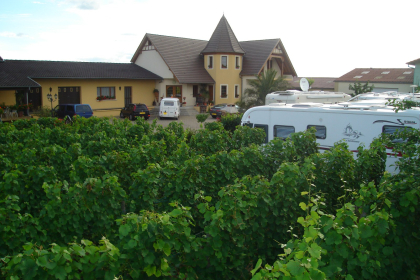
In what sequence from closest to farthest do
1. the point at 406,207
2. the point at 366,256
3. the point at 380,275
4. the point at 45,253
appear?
the point at 45,253, the point at 366,256, the point at 380,275, the point at 406,207

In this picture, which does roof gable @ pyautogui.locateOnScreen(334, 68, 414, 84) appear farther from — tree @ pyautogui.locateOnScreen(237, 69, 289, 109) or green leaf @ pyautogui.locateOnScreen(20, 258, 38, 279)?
green leaf @ pyautogui.locateOnScreen(20, 258, 38, 279)

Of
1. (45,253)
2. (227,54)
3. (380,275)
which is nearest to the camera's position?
(45,253)

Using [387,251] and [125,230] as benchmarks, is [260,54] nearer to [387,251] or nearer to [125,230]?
[387,251]

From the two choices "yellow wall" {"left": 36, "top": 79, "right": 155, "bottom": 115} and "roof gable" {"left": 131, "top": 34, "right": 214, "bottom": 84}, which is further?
"roof gable" {"left": 131, "top": 34, "right": 214, "bottom": 84}

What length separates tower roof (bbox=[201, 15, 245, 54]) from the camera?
39219mm

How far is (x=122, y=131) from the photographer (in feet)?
41.5

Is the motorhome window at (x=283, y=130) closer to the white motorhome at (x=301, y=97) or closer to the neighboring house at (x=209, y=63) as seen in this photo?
the white motorhome at (x=301, y=97)

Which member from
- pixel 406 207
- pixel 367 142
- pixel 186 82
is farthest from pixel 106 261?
pixel 186 82

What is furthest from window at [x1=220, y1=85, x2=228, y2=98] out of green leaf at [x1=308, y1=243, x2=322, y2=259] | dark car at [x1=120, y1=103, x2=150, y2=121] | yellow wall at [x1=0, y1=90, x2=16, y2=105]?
green leaf at [x1=308, y1=243, x2=322, y2=259]

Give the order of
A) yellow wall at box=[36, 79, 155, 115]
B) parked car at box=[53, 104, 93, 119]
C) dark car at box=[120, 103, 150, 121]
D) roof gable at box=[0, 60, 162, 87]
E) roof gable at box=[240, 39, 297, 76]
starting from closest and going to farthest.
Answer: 1. parked car at box=[53, 104, 93, 119]
2. roof gable at box=[0, 60, 162, 87]
3. dark car at box=[120, 103, 150, 121]
4. yellow wall at box=[36, 79, 155, 115]
5. roof gable at box=[240, 39, 297, 76]

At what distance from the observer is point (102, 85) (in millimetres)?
35250

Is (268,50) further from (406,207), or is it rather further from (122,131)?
(406,207)

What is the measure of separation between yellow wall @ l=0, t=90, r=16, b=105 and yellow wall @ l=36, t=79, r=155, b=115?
225 centimetres

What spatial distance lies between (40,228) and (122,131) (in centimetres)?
747
